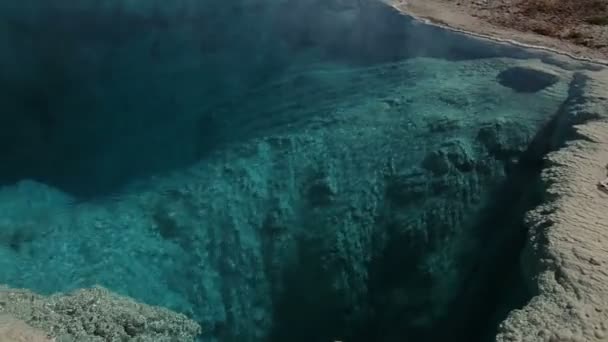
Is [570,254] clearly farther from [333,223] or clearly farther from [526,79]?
[526,79]

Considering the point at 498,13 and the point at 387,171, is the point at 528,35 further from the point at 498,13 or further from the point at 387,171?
the point at 387,171

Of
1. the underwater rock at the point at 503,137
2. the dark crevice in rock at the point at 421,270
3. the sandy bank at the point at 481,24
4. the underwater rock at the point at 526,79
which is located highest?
the sandy bank at the point at 481,24

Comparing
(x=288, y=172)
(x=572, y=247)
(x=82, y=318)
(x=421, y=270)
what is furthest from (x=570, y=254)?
(x=82, y=318)

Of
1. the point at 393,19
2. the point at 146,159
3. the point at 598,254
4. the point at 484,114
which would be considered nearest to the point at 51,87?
the point at 146,159

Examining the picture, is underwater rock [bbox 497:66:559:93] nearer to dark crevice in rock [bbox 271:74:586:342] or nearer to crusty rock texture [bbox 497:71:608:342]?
dark crevice in rock [bbox 271:74:586:342]

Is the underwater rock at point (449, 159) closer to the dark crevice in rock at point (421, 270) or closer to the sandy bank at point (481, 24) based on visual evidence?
the dark crevice in rock at point (421, 270)

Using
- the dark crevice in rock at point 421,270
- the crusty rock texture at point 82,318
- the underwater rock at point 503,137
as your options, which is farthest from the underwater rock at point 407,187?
the crusty rock texture at point 82,318

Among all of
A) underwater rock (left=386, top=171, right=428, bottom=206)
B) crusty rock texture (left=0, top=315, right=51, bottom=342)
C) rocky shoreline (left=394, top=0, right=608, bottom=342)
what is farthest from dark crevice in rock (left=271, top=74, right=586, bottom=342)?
crusty rock texture (left=0, top=315, right=51, bottom=342)
